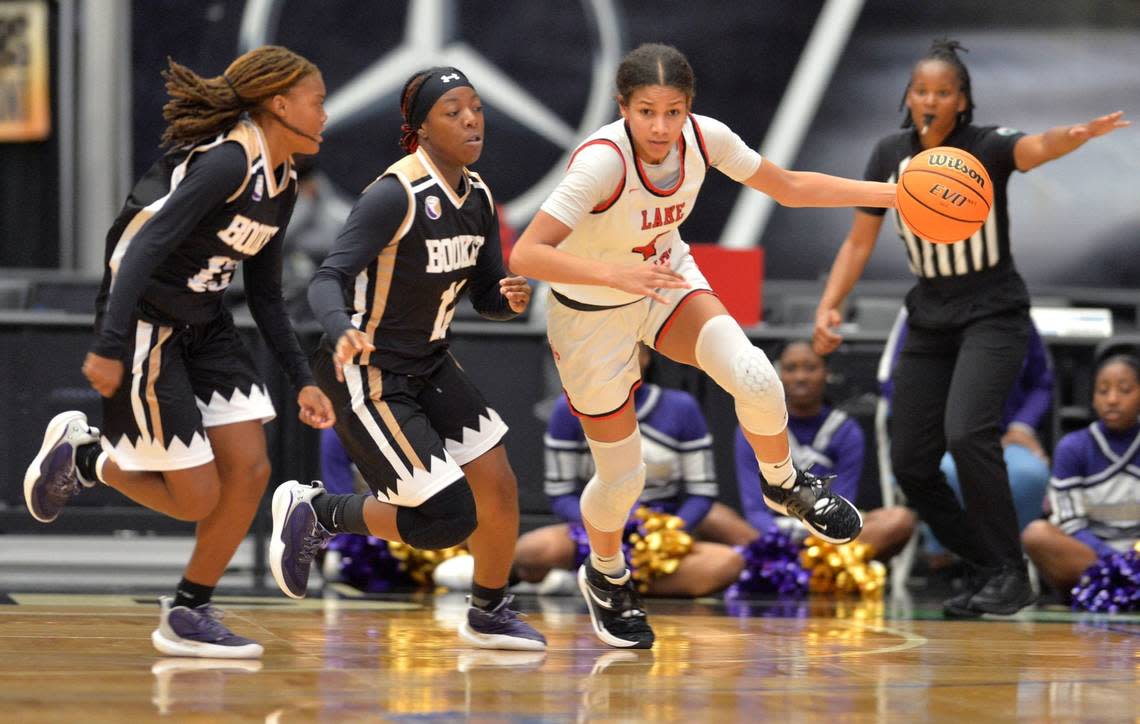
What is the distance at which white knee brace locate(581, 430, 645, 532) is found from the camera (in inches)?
183

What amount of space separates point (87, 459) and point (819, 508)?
2.29m

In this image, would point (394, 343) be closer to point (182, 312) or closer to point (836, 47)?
point (182, 312)

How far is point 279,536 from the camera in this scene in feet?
14.8

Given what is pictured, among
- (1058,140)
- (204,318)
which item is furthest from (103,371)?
(1058,140)

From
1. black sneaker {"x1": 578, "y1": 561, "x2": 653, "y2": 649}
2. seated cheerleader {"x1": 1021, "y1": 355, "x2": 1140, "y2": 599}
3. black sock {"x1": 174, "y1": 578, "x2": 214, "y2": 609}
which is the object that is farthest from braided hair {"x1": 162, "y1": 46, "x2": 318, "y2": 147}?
seated cheerleader {"x1": 1021, "y1": 355, "x2": 1140, "y2": 599}

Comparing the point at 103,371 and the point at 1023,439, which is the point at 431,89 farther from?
the point at 1023,439

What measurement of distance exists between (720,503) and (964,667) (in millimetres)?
3090

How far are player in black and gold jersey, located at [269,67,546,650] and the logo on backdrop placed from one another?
6.72m

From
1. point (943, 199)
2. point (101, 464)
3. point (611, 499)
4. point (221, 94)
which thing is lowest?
point (611, 499)

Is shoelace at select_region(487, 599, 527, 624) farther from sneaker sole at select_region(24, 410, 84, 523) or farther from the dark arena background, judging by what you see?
sneaker sole at select_region(24, 410, 84, 523)

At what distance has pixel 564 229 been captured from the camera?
13.8 ft

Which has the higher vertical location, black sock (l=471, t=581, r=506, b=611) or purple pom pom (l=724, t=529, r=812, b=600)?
black sock (l=471, t=581, r=506, b=611)

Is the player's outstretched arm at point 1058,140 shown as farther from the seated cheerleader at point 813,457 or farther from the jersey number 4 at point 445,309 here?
the jersey number 4 at point 445,309

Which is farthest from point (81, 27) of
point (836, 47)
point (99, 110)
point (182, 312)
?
point (182, 312)
